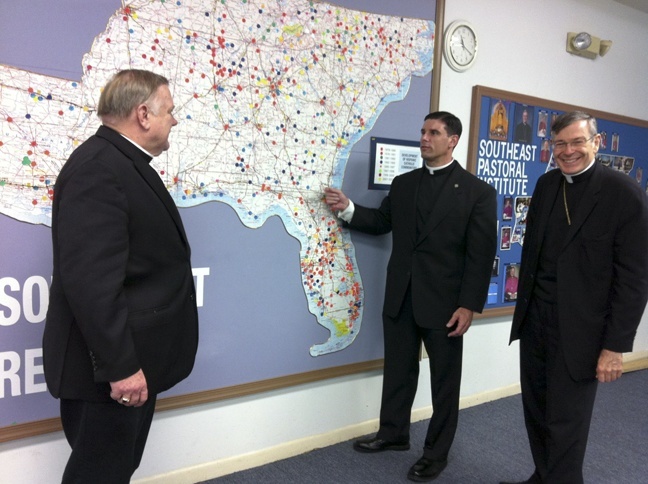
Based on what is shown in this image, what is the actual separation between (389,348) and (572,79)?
6.99 feet

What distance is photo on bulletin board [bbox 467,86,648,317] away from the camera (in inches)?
110

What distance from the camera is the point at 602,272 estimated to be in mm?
1780

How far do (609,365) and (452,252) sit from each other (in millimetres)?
735

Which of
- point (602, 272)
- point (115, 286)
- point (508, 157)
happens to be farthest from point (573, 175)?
point (115, 286)

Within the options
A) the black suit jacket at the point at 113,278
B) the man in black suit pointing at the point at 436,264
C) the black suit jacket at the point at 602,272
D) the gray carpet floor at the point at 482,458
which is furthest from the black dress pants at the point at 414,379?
the black suit jacket at the point at 113,278

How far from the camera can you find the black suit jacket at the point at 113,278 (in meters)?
1.18

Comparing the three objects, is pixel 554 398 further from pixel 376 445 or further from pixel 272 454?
pixel 272 454

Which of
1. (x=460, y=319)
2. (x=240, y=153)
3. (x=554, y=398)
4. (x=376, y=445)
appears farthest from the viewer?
(x=376, y=445)

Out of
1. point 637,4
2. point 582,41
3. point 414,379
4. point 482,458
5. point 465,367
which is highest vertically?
point 637,4

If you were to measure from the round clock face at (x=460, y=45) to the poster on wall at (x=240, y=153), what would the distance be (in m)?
0.13

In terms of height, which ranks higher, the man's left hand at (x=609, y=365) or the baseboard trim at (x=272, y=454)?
the man's left hand at (x=609, y=365)

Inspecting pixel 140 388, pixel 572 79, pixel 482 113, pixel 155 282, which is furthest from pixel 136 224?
pixel 572 79

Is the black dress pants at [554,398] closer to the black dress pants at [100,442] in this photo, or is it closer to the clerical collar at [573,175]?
the clerical collar at [573,175]

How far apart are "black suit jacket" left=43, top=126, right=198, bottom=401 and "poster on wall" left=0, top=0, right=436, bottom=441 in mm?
458
